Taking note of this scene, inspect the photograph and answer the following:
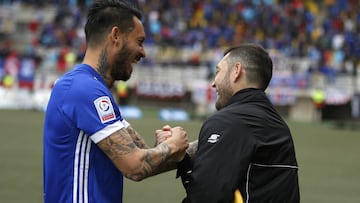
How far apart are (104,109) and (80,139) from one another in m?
0.18

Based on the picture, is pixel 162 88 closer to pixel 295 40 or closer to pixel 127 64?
pixel 295 40

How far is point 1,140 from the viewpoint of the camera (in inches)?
634

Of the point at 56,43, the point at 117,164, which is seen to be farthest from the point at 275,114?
the point at 56,43

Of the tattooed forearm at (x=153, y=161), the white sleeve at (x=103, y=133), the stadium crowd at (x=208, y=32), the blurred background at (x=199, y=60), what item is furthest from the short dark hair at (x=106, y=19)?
the stadium crowd at (x=208, y=32)

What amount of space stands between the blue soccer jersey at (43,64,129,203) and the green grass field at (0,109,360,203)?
5.74 metres

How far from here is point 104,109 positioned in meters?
3.56

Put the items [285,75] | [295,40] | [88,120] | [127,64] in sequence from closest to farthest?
1. [88,120]
2. [127,64]
3. [285,75]
4. [295,40]

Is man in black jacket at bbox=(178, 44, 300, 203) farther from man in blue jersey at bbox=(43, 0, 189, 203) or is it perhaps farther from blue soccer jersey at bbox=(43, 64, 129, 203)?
blue soccer jersey at bbox=(43, 64, 129, 203)

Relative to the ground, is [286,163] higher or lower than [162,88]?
higher

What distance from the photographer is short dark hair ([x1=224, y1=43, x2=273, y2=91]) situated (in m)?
3.70

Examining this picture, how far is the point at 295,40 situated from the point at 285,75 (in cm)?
490

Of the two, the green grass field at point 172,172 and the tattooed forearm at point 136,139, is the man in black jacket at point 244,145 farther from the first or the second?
the green grass field at point 172,172

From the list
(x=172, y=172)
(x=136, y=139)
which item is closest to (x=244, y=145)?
(x=136, y=139)

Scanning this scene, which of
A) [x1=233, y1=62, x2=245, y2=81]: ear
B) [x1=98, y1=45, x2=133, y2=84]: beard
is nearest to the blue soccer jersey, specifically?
[x1=98, y1=45, x2=133, y2=84]: beard
